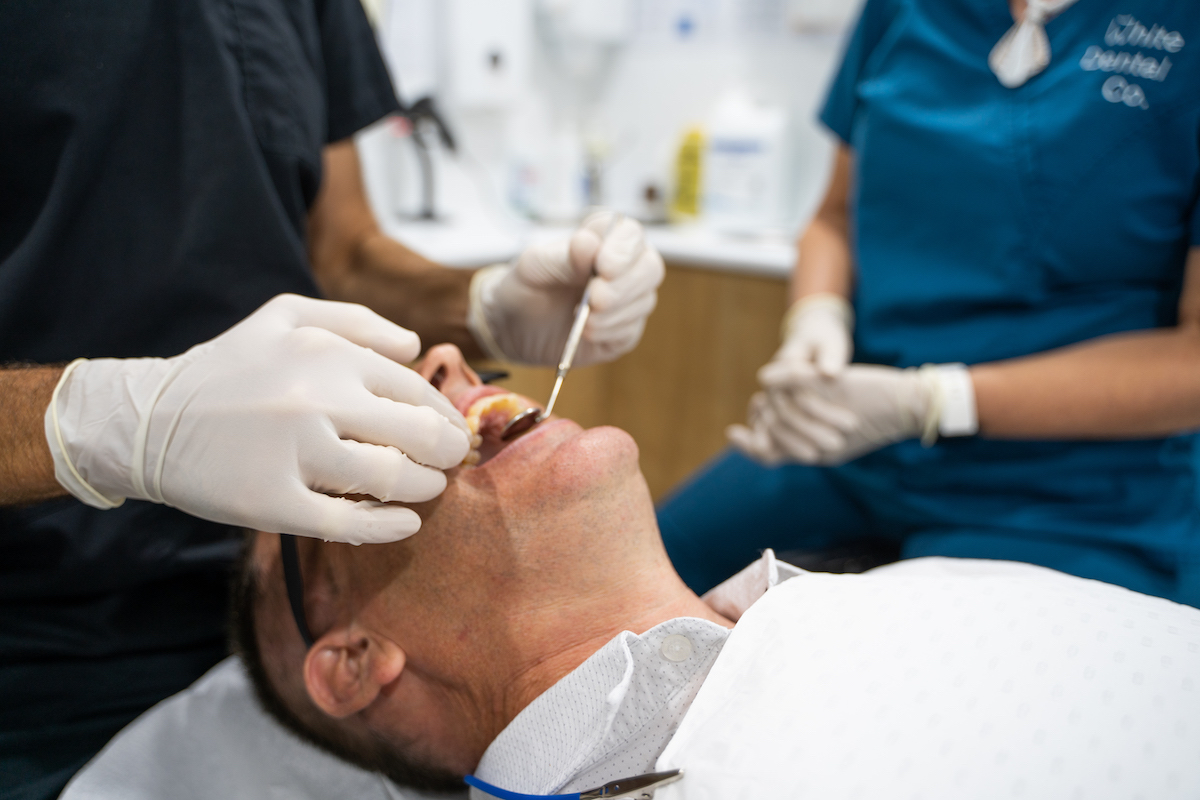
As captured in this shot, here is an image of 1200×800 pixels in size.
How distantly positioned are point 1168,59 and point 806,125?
162 centimetres

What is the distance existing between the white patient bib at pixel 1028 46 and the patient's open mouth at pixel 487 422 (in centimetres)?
101

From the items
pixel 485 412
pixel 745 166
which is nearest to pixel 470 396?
pixel 485 412

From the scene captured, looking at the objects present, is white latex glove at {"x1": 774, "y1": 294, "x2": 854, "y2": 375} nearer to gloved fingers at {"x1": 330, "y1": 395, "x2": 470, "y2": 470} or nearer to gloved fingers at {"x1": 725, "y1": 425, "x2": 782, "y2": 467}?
gloved fingers at {"x1": 725, "y1": 425, "x2": 782, "y2": 467}

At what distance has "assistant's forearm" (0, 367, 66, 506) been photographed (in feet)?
2.66

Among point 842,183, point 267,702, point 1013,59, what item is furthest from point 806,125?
point 267,702

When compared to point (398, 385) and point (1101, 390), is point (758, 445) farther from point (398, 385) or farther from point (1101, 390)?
point (398, 385)

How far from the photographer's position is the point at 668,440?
→ 269 cm

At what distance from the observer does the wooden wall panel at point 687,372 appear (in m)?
2.39

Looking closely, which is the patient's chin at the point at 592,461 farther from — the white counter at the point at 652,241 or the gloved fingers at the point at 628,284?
the white counter at the point at 652,241

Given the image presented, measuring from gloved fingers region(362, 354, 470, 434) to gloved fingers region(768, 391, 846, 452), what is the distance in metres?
0.77

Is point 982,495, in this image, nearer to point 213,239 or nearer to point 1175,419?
point 1175,419

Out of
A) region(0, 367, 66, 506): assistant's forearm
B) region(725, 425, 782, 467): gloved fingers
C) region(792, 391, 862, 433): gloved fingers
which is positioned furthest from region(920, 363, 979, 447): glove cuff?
region(0, 367, 66, 506): assistant's forearm

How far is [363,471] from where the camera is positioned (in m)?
0.78

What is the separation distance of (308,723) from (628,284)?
755 mm
